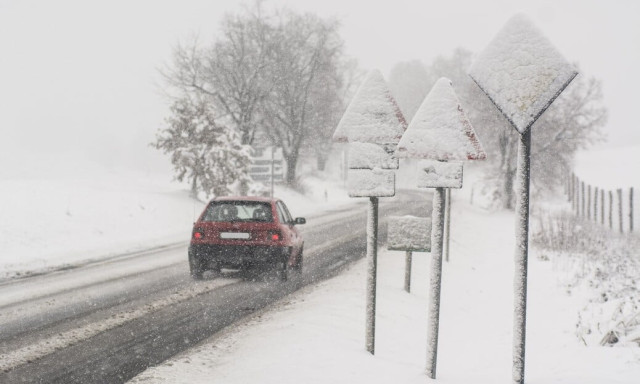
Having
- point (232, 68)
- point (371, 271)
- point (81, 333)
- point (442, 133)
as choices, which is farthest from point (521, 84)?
point (232, 68)

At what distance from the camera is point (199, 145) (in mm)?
26578

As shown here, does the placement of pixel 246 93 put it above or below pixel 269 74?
below

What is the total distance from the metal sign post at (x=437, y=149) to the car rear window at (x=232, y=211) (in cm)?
583

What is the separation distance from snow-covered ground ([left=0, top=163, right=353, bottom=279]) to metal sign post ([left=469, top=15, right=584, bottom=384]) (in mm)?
10376

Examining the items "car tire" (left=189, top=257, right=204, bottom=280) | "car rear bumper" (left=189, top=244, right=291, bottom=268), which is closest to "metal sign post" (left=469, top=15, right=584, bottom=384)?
"car rear bumper" (left=189, top=244, right=291, bottom=268)

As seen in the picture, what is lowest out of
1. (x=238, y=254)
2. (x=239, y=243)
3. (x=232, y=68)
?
(x=238, y=254)

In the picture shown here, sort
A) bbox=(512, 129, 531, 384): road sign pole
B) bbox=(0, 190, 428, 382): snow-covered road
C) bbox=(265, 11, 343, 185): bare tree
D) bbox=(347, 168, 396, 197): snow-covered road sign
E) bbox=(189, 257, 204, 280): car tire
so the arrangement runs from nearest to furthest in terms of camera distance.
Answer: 1. bbox=(512, 129, 531, 384): road sign pole
2. bbox=(0, 190, 428, 382): snow-covered road
3. bbox=(347, 168, 396, 197): snow-covered road sign
4. bbox=(189, 257, 204, 280): car tire
5. bbox=(265, 11, 343, 185): bare tree

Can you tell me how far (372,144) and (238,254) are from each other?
5.39 m

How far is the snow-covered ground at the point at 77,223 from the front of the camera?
1480 centimetres

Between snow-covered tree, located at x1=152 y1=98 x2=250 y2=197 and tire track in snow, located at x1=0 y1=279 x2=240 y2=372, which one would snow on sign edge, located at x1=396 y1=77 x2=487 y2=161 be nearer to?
tire track in snow, located at x1=0 y1=279 x2=240 y2=372

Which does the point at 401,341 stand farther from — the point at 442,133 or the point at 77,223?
the point at 77,223

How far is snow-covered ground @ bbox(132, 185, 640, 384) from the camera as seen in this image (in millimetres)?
5543

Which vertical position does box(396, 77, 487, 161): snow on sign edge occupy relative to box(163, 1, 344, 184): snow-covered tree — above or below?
below

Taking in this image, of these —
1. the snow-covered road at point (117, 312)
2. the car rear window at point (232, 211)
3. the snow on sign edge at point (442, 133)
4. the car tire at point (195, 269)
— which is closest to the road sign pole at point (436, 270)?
the snow on sign edge at point (442, 133)
